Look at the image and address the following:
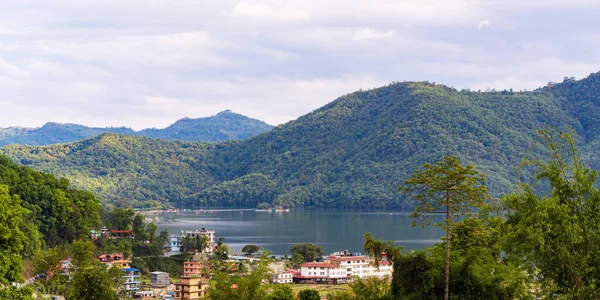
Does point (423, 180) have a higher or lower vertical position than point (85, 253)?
higher

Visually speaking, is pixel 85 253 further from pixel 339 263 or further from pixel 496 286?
pixel 339 263

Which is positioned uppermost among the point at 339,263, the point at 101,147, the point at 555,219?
the point at 101,147

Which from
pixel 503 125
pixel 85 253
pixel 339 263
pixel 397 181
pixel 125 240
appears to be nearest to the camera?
pixel 85 253

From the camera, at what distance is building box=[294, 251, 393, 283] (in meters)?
52.0

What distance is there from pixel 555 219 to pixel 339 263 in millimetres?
40337

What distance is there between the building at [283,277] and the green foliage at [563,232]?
3561 cm

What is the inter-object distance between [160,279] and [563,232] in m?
37.9

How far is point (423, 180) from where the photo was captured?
1938cm

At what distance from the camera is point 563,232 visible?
1423 cm

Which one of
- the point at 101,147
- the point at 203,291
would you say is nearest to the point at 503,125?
the point at 101,147

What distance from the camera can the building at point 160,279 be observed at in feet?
160

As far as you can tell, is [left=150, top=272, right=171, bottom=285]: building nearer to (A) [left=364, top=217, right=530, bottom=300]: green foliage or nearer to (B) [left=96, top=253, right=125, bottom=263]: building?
(B) [left=96, top=253, right=125, bottom=263]: building

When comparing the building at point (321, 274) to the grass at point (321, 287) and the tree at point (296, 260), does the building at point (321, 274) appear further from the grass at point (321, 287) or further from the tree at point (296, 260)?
the tree at point (296, 260)

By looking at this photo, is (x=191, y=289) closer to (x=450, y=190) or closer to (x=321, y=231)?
(x=450, y=190)
